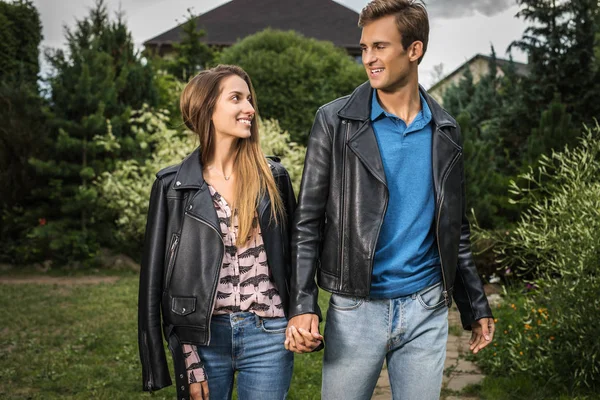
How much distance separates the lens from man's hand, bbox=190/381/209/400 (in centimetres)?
265

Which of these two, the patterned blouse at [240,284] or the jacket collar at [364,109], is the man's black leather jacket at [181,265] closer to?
the patterned blouse at [240,284]

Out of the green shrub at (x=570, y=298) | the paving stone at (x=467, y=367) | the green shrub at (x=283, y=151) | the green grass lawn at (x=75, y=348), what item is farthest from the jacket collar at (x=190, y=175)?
the green shrub at (x=283, y=151)

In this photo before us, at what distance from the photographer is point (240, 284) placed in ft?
8.87

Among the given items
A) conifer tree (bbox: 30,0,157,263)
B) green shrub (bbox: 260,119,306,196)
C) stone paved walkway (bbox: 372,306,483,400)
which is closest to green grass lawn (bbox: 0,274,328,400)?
stone paved walkway (bbox: 372,306,483,400)

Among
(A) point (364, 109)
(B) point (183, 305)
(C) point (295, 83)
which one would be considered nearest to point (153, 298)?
(B) point (183, 305)

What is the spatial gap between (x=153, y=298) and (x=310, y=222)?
67 centimetres

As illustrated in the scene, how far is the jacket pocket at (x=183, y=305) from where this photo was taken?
8.67ft

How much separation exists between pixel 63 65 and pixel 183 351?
38.5 feet

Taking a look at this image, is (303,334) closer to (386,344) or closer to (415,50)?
(386,344)

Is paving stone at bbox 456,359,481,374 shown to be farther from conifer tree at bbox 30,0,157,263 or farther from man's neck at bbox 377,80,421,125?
conifer tree at bbox 30,0,157,263

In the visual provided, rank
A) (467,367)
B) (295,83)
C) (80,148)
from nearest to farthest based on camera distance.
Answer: (467,367), (80,148), (295,83)

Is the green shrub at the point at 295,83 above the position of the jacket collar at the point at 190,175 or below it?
above

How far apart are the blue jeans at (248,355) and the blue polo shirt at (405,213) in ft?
1.46

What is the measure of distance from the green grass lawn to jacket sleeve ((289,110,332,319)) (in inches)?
119
